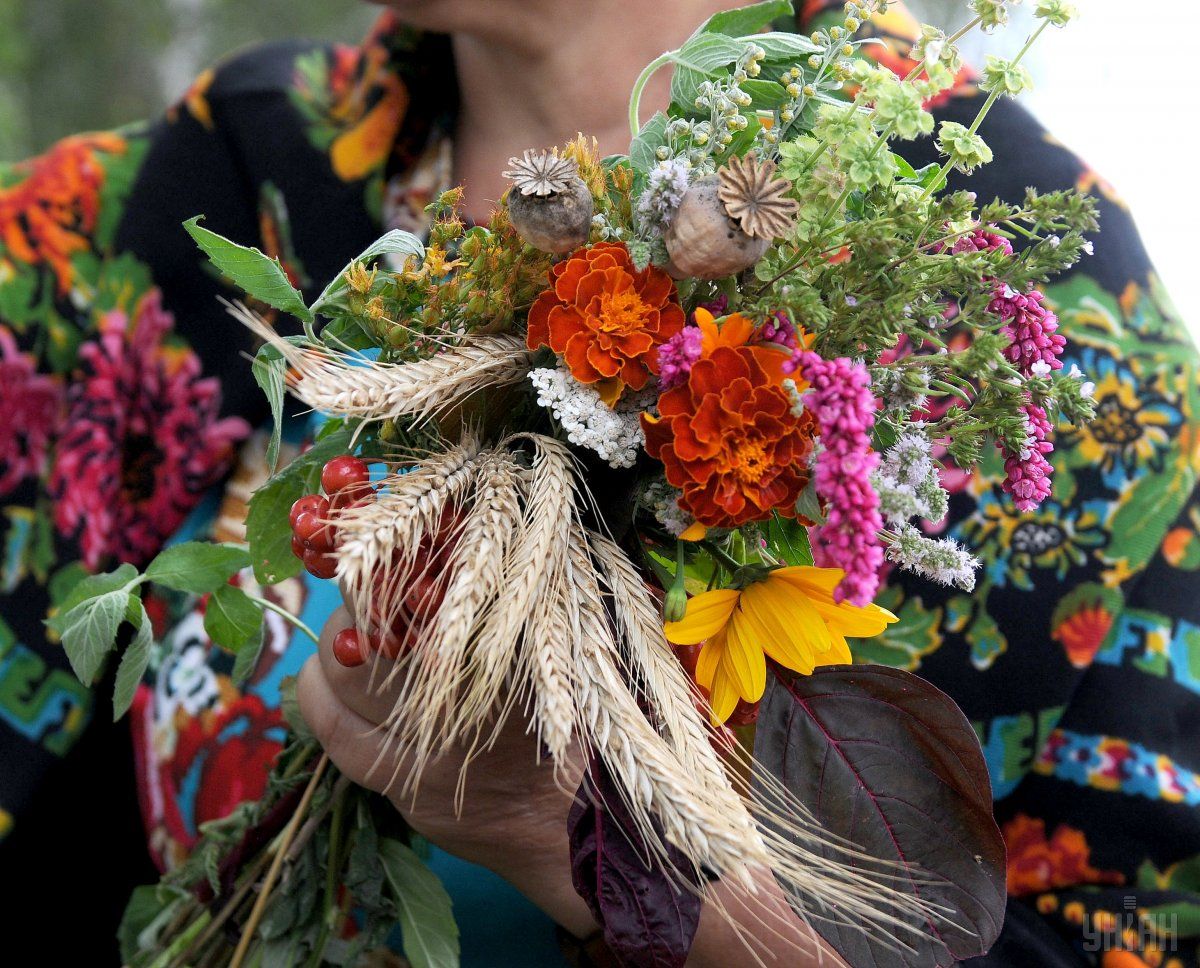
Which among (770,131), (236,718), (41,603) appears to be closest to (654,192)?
(770,131)

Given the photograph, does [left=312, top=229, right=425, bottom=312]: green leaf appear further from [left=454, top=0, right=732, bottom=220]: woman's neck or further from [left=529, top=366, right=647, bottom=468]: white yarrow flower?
[left=454, top=0, right=732, bottom=220]: woman's neck

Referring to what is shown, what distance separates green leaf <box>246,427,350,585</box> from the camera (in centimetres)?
62

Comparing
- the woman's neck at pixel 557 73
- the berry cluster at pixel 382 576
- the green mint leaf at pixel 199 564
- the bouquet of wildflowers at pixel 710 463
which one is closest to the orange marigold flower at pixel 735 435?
the bouquet of wildflowers at pixel 710 463

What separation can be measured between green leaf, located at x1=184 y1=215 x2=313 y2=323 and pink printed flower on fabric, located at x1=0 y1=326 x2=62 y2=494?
0.67m

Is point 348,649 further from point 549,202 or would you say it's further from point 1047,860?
point 1047,860

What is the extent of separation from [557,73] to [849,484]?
740mm

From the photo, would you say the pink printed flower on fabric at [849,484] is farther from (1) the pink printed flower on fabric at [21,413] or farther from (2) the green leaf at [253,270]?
(1) the pink printed flower on fabric at [21,413]

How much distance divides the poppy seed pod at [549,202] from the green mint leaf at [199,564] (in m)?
0.32

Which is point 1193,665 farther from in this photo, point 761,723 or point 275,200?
point 275,200

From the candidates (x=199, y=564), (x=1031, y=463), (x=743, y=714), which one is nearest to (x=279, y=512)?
(x=199, y=564)

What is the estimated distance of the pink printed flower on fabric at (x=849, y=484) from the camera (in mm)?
405

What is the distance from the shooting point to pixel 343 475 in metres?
0.51

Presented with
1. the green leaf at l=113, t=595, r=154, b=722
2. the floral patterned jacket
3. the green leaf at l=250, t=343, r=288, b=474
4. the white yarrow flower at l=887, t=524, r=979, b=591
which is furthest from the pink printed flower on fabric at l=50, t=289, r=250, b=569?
the white yarrow flower at l=887, t=524, r=979, b=591

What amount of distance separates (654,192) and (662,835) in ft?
0.95
